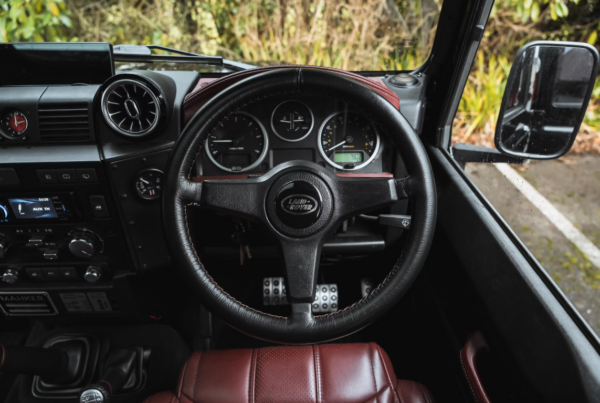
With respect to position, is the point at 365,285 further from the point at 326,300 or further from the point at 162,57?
the point at 162,57

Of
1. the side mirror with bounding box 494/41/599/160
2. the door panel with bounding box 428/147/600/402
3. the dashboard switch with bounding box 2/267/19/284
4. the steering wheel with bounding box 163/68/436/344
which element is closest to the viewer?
the door panel with bounding box 428/147/600/402

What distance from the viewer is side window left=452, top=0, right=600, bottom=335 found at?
1.26 m

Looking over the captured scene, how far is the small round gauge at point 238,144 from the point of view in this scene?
147 centimetres

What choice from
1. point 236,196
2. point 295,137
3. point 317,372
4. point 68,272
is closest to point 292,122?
point 295,137

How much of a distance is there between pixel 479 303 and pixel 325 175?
61 centimetres

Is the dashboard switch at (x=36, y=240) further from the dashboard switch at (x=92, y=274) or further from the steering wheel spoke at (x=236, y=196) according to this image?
the steering wheel spoke at (x=236, y=196)

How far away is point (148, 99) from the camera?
1.39 m

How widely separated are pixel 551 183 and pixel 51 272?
189cm

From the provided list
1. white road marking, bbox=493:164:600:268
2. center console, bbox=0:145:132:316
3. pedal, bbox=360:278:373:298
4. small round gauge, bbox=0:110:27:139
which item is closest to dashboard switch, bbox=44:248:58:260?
center console, bbox=0:145:132:316

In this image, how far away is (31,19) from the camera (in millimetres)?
1780

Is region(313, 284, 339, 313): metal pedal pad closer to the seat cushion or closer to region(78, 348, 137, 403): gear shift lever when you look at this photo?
the seat cushion

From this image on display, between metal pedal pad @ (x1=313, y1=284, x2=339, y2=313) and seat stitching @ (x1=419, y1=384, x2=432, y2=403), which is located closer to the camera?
seat stitching @ (x1=419, y1=384, x2=432, y2=403)

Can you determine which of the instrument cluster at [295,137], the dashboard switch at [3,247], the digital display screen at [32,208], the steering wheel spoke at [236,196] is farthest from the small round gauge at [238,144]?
the dashboard switch at [3,247]

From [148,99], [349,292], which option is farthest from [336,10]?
[349,292]
